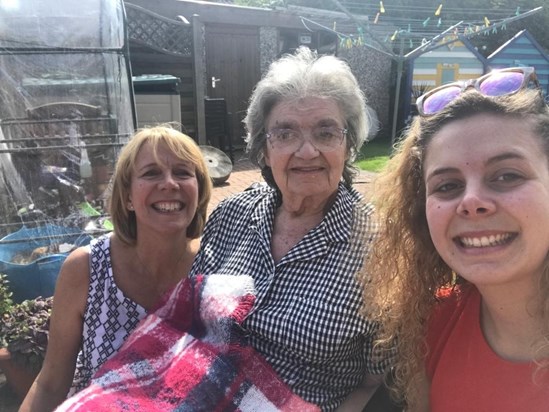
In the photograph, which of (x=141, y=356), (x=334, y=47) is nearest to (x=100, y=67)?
(x=141, y=356)

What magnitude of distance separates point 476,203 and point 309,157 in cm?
83

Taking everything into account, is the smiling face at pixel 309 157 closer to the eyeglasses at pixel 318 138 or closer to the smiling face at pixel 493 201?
the eyeglasses at pixel 318 138

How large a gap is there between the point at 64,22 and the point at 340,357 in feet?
13.3

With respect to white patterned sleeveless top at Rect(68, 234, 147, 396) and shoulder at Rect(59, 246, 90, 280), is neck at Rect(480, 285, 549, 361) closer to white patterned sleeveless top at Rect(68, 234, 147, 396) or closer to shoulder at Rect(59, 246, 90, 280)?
white patterned sleeveless top at Rect(68, 234, 147, 396)

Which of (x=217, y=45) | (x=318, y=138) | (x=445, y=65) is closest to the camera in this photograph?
(x=318, y=138)

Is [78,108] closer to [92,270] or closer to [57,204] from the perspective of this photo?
[57,204]

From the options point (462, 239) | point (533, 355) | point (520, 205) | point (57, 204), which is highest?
point (520, 205)

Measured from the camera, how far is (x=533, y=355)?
1350mm

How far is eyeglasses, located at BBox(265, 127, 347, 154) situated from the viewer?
1.98 meters

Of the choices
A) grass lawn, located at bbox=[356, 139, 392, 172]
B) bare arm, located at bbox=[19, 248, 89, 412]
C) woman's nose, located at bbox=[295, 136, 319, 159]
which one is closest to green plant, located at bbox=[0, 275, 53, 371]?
bare arm, located at bbox=[19, 248, 89, 412]

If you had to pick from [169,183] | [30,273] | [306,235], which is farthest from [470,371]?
[30,273]

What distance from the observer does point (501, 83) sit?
4.43 feet

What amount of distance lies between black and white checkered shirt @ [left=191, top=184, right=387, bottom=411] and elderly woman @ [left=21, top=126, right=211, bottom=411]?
29 centimetres

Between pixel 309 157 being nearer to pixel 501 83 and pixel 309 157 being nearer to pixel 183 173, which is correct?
pixel 183 173
